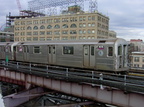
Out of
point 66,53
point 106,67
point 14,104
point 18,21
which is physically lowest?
point 14,104

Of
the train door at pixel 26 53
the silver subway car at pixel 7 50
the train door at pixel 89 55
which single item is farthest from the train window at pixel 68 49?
the silver subway car at pixel 7 50

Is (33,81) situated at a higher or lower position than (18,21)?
lower

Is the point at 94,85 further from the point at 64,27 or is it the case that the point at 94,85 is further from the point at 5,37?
the point at 5,37

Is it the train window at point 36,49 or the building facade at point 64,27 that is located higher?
the building facade at point 64,27

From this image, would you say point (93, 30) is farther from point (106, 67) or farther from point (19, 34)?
point (106, 67)

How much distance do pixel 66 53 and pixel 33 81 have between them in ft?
15.1

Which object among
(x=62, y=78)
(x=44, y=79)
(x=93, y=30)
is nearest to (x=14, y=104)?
(x=44, y=79)

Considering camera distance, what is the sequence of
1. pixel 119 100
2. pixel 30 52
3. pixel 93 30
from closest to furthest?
pixel 119 100 < pixel 30 52 < pixel 93 30

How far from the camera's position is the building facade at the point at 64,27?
68.7 m

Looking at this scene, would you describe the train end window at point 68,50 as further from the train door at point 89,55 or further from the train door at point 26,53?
the train door at point 26,53

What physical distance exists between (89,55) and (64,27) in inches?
2454

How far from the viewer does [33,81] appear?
15.5 metres

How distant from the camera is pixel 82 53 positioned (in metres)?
14.8

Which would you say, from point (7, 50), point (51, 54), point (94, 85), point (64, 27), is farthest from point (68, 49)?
point (64, 27)
